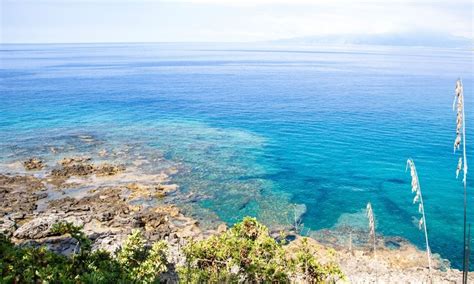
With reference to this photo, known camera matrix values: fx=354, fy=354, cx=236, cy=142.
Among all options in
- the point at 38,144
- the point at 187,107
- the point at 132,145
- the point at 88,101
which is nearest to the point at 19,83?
the point at 88,101

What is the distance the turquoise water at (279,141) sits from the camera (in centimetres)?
4108

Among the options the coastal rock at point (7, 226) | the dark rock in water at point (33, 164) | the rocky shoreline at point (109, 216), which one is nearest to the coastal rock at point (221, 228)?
the rocky shoreline at point (109, 216)

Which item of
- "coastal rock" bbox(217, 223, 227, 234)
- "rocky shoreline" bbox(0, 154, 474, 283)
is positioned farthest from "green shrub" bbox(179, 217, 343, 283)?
"coastal rock" bbox(217, 223, 227, 234)

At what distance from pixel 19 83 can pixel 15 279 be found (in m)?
139

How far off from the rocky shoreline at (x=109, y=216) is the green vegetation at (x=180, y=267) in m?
2.36

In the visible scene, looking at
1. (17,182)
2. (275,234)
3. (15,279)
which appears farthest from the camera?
(17,182)

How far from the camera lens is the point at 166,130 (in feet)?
237

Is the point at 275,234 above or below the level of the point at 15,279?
below

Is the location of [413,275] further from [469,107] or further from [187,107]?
[187,107]

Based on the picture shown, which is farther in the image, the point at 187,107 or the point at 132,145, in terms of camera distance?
the point at 187,107

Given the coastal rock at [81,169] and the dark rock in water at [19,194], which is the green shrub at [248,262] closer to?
the dark rock in water at [19,194]

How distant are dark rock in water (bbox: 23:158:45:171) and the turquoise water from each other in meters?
3.10

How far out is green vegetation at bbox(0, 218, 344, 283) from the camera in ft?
54.0

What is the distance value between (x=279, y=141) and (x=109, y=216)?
35.1 meters
